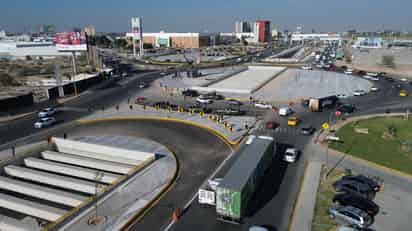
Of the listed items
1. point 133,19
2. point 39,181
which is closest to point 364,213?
point 39,181

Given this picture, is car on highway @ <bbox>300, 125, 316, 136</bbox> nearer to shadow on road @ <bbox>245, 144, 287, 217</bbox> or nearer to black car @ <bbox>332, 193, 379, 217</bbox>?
shadow on road @ <bbox>245, 144, 287, 217</bbox>

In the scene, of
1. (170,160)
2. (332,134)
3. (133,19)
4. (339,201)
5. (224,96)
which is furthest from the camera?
(133,19)

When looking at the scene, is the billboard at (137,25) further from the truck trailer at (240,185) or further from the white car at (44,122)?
the truck trailer at (240,185)

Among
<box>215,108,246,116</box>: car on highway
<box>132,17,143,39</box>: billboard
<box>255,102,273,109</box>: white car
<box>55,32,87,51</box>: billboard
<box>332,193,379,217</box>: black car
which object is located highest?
<box>132,17,143,39</box>: billboard

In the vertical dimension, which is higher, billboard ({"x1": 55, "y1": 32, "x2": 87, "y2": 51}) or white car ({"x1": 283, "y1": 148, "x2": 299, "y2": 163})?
billboard ({"x1": 55, "y1": 32, "x2": 87, "y2": 51})

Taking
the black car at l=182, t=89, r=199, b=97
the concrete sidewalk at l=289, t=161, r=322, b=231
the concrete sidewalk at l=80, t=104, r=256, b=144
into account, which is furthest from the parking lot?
the concrete sidewalk at l=289, t=161, r=322, b=231

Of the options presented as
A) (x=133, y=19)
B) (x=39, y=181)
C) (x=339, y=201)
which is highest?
(x=133, y=19)

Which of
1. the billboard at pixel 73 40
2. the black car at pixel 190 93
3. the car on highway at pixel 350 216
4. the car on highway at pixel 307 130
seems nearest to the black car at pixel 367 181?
the car on highway at pixel 350 216

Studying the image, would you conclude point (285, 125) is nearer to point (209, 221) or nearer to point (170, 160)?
point (170, 160)
